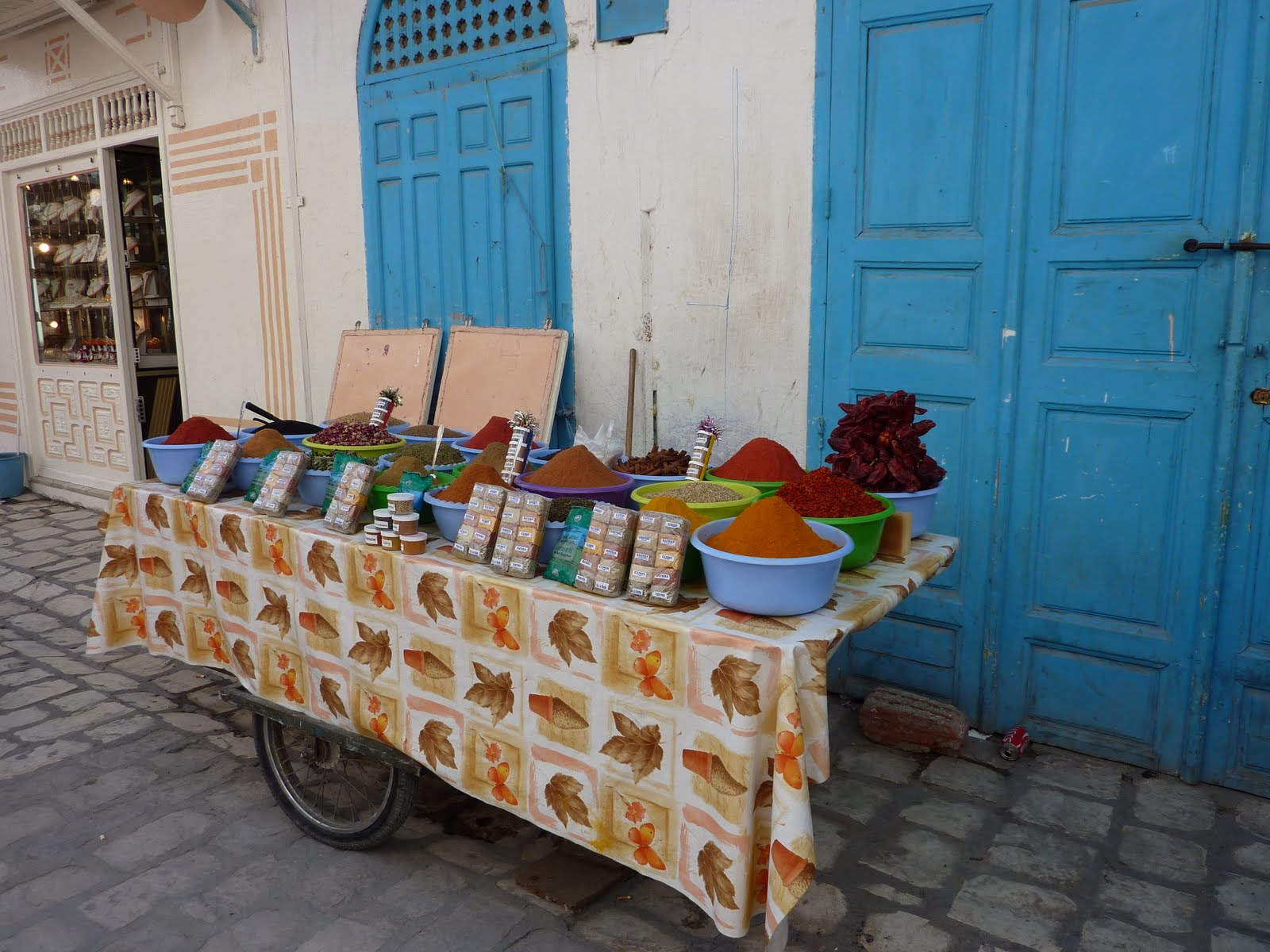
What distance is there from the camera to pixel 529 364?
439 cm

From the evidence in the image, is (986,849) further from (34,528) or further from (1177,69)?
(34,528)

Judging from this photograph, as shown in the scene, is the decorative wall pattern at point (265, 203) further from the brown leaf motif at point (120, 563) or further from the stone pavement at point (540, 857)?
the stone pavement at point (540, 857)

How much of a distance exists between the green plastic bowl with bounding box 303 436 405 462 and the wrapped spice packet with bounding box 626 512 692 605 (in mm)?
1458

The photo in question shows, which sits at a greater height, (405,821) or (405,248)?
(405,248)

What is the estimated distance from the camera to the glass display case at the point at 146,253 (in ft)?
24.9

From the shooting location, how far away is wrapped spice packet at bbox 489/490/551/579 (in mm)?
2160

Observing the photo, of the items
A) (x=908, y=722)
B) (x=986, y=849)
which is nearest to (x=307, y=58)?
(x=908, y=722)

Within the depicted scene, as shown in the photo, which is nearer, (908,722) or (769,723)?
(769,723)

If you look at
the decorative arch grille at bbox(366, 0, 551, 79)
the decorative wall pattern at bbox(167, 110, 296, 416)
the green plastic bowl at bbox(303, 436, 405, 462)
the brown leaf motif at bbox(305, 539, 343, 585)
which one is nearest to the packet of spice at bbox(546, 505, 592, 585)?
the brown leaf motif at bbox(305, 539, 343, 585)

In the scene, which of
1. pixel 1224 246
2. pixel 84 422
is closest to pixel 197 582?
pixel 1224 246

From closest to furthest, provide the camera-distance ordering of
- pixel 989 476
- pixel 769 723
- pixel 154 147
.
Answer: pixel 769 723, pixel 989 476, pixel 154 147

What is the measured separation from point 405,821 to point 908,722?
179 centimetres

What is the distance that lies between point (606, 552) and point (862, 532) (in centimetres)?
63

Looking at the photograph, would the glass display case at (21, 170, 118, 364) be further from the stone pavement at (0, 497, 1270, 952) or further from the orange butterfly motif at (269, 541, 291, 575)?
the orange butterfly motif at (269, 541, 291, 575)
